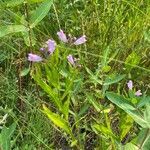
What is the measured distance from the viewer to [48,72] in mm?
1291

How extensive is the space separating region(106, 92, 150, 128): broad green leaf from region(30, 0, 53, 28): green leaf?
41 centimetres

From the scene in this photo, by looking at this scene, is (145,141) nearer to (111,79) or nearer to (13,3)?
(111,79)

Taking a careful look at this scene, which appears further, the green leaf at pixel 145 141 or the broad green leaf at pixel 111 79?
the broad green leaf at pixel 111 79

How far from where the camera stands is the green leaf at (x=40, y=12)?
4.73 ft

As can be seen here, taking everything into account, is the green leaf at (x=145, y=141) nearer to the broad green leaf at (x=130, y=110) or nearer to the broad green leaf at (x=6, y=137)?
the broad green leaf at (x=130, y=110)

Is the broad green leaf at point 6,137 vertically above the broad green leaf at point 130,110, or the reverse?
the broad green leaf at point 6,137

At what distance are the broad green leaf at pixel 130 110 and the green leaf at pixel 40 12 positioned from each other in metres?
0.41

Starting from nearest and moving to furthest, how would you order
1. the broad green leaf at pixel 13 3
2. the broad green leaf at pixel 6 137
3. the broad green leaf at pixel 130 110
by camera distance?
the broad green leaf at pixel 130 110, the broad green leaf at pixel 6 137, the broad green leaf at pixel 13 3

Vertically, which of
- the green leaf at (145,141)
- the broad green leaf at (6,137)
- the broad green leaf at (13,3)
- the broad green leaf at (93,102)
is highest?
the broad green leaf at (13,3)

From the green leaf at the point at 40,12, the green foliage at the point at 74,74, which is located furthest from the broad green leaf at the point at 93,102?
the green leaf at the point at 40,12

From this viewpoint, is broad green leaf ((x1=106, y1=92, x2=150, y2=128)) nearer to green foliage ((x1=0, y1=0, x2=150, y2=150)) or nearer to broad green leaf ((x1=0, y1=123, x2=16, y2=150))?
green foliage ((x1=0, y1=0, x2=150, y2=150))

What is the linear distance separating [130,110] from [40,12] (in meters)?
0.51

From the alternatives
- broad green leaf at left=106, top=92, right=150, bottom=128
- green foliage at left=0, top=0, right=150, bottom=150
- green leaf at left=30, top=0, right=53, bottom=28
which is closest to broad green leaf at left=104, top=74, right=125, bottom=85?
green foliage at left=0, top=0, right=150, bottom=150

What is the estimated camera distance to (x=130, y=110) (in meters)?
1.06
